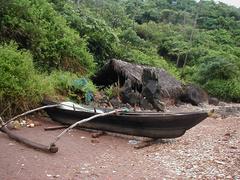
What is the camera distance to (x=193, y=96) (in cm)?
1770

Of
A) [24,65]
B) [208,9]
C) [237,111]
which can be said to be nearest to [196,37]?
[208,9]

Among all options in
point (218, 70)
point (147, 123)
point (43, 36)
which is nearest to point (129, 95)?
point (43, 36)

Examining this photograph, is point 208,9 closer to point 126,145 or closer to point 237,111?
point 237,111

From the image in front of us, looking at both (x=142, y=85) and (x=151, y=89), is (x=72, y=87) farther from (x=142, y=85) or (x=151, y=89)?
(x=142, y=85)

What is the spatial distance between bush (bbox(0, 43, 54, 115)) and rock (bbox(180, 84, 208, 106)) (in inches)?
346

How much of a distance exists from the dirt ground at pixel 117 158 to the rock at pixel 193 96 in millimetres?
7971

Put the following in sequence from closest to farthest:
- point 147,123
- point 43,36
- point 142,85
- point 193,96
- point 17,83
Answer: point 147,123
point 17,83
point 43,36
point 142,85
point 193,96

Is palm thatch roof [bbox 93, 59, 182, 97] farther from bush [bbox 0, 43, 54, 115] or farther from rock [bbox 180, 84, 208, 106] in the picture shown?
bush [bbox 0, 43, 54, 115]

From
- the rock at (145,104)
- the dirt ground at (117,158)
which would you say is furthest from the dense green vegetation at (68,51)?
the rock at (145,104)

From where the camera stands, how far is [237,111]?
16766 millimetres

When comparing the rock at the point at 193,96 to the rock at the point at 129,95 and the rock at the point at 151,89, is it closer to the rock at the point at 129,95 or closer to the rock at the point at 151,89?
the rock at the point at 151,89

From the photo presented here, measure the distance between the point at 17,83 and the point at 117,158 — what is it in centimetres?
354

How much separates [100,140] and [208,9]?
38.1m

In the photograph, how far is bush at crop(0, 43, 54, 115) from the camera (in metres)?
9.36
